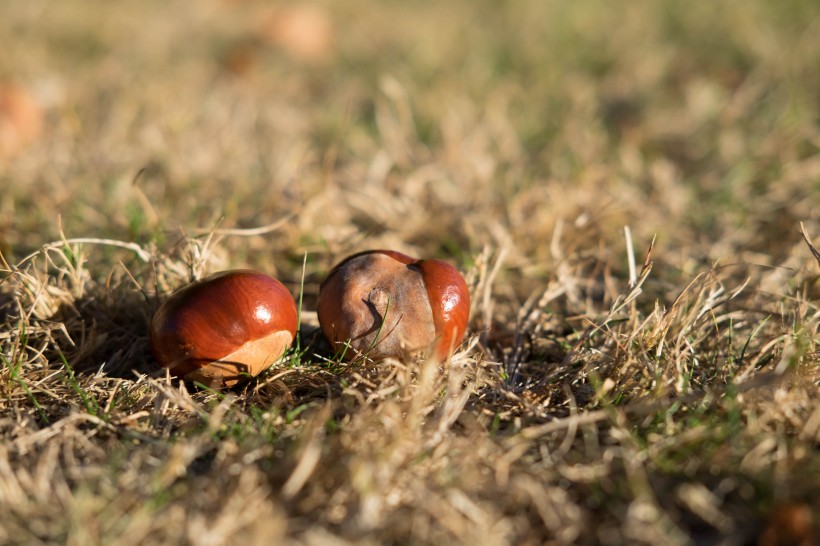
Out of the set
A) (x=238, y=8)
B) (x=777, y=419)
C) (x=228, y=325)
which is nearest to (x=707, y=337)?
(x=777, y=419)

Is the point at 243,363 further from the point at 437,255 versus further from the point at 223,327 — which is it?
the point at 437,255

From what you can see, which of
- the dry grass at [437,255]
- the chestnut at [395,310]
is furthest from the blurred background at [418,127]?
the chestnut at [395,310]

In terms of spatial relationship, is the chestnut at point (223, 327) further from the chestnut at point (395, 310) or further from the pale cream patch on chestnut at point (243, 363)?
→ the chestnut at point (395, 310)

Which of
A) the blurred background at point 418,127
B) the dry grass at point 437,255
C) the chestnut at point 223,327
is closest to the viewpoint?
the dry grass at point 437,255

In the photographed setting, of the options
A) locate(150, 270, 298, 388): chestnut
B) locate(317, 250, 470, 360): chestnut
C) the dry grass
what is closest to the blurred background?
the dry grass

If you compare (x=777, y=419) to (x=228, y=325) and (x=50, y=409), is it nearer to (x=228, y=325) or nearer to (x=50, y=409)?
(x=228, y=325)

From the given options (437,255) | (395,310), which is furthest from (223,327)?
(437,255)
